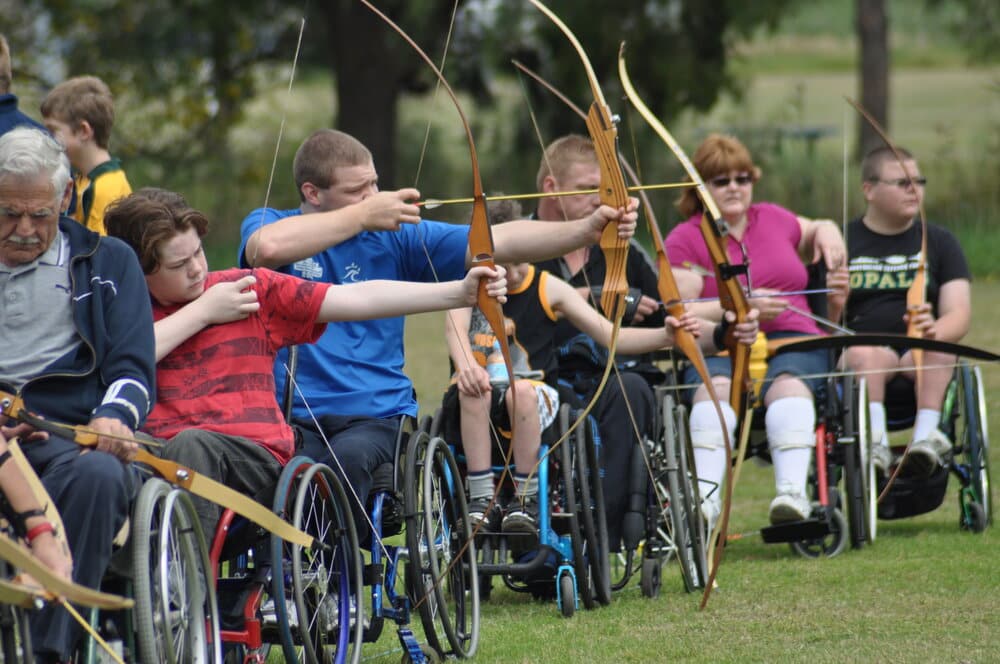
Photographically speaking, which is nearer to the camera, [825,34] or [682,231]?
[682,231]

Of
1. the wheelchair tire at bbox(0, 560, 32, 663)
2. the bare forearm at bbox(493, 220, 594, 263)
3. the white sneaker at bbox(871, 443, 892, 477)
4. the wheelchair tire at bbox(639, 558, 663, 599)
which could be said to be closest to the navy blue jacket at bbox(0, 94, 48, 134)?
the bare forearm at bbox(493, 220, 594, 263)

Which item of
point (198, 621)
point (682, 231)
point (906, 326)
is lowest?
point (198, 621)

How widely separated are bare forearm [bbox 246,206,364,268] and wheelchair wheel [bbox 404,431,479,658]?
54 centimetres

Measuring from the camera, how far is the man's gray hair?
130 inches

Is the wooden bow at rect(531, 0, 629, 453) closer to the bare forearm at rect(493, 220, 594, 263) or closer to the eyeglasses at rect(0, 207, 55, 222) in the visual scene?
the bare forearm at rect(493, 220, 594, 263)

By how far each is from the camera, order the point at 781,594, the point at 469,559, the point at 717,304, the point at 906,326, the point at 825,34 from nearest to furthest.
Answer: the point at 469,559 < the point at 781,594 < the point at 717,304 < the point at 906,326 < the point at 825,34

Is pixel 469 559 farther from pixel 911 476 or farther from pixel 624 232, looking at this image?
pixel 911 476

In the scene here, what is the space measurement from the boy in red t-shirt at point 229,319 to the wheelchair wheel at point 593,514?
3.55 feet

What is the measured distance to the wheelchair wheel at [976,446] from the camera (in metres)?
5.84

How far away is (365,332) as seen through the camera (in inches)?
172

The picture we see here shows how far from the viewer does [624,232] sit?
398cm

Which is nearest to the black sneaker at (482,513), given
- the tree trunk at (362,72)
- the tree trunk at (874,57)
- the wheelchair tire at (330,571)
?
the wheelchair tire at (330,571)

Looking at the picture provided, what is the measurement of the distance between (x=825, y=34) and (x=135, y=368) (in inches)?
1559

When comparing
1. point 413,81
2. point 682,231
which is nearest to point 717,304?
point 682,231
